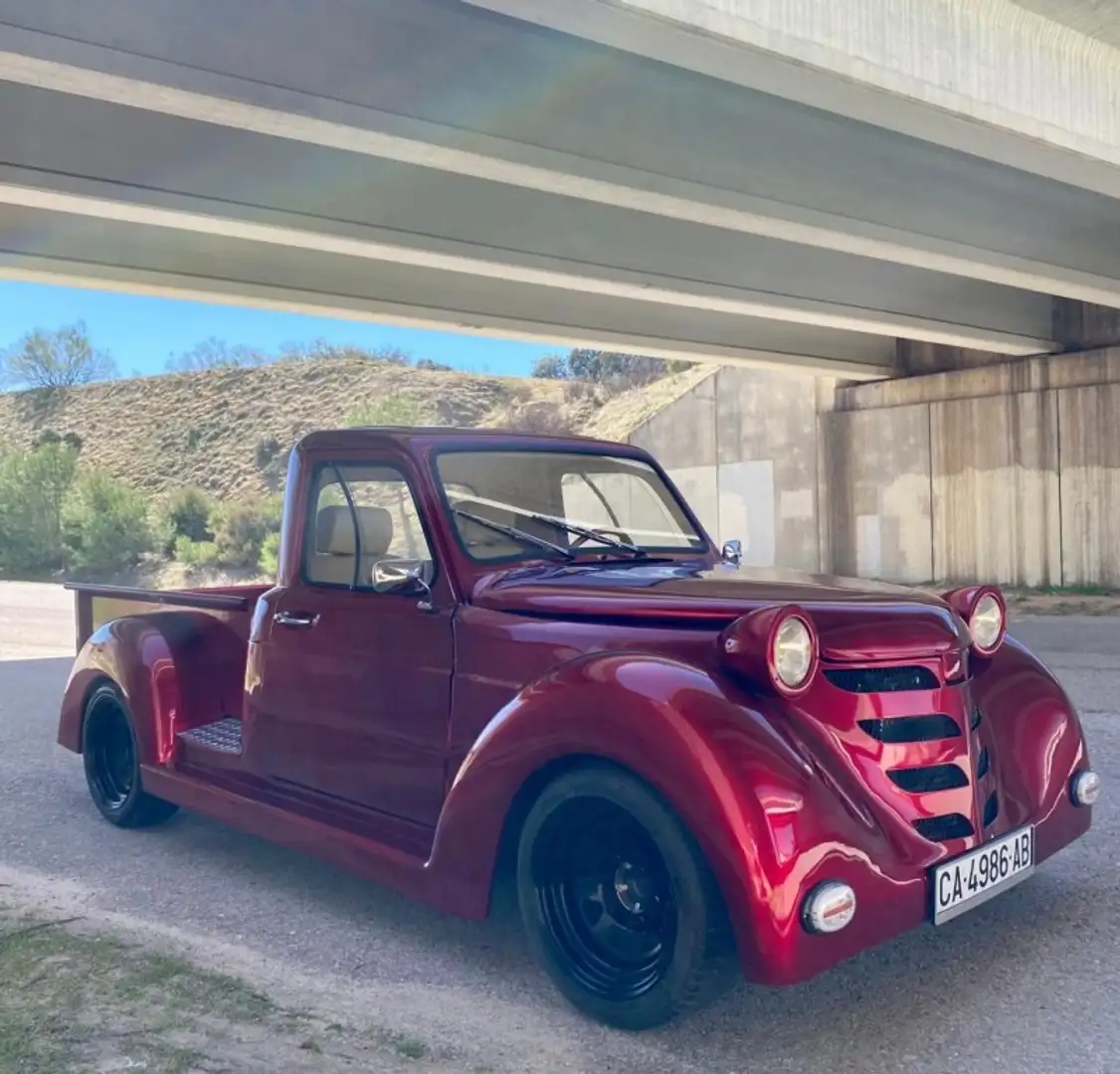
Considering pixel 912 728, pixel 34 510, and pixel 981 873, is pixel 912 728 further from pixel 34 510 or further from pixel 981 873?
pixel 34 510

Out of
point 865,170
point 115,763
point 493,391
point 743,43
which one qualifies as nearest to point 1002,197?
point 865,170

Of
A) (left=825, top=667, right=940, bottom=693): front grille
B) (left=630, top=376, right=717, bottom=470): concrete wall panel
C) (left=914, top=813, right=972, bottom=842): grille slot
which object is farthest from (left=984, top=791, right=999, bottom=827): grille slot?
(left=630, top=376, right=717, bottom=470): concrete wall panel

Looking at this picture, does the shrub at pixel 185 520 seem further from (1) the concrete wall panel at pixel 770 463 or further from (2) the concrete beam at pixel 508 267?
(2) the concrete beam at pixel 508 267

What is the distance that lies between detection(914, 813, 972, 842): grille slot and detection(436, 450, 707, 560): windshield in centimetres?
145

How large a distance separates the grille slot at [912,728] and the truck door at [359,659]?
1338 millimetres

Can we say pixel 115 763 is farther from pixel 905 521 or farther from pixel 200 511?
pixel 200 511

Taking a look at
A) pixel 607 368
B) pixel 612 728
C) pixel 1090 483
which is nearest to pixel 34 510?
pixel 607 368

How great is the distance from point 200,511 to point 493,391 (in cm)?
2322

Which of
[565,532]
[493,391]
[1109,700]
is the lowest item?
[1109,700]

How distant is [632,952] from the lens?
2.97 m

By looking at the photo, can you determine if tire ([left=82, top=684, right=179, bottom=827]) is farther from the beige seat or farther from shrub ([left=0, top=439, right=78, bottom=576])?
shrub ([left=0, top=439, right=78, bottom=576])

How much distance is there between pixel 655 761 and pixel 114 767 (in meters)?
3.46

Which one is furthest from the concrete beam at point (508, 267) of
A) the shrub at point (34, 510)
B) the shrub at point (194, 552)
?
the shrub at point (34, 510)

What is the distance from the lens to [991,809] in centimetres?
316
